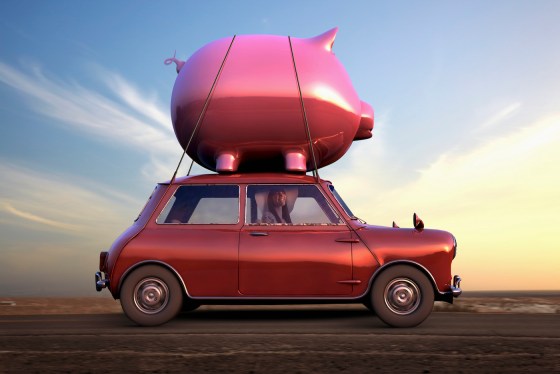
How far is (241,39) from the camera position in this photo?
286 inches

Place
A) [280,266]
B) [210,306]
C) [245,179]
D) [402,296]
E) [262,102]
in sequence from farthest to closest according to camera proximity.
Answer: [210,306]
[262,102]
[245,179]
[280,266]
[402,296]

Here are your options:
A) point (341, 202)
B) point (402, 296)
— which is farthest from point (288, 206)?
point (402, 296)

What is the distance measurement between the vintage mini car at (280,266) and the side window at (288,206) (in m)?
0.02

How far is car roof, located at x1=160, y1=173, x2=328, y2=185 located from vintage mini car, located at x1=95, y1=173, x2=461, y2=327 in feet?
1.35

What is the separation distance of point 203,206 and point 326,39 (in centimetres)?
277

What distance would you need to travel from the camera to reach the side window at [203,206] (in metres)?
6.47

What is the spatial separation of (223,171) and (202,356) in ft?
11.7

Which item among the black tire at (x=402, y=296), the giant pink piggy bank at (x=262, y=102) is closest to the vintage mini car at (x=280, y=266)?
the black tire at (x=402, y=296)

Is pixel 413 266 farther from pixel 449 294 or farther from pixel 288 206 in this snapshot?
pixel 288 206

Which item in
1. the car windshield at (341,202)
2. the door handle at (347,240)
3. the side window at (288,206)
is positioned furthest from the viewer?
the car windshield at (341,202)

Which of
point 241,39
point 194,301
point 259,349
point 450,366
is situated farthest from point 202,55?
point 450,366

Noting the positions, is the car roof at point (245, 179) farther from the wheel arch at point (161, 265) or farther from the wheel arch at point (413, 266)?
the wheel arch at point (413, 266)

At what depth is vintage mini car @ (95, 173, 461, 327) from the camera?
6.11m

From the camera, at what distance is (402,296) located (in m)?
6.09
